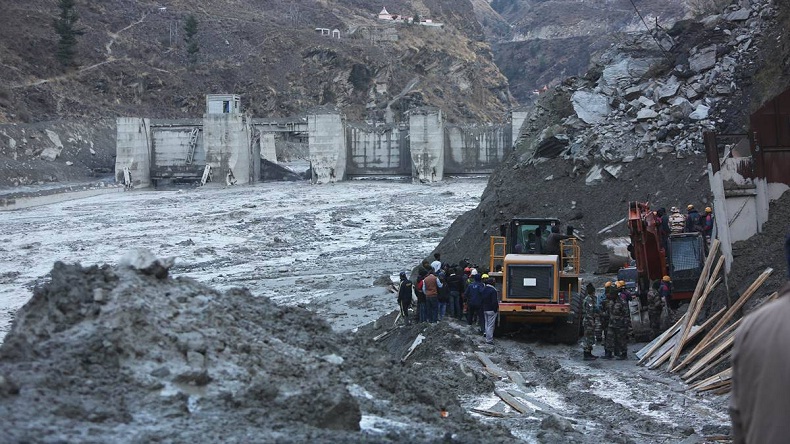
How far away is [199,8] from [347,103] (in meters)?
24.9

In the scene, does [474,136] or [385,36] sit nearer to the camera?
[474,136]

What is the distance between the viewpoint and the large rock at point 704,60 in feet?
88.8

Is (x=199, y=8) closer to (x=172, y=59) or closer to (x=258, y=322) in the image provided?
(x=172, y=59)

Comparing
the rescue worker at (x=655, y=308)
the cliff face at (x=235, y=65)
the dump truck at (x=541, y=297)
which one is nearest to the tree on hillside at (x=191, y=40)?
the cliff face at (x=235, y=65)

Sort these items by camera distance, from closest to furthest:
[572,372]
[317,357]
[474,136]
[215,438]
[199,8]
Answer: [215,438]
[317,357]
[572,372]
[474,136]
[199,8]

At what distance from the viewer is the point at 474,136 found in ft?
207

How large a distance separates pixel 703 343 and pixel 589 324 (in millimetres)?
1931

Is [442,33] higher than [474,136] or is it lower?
higher

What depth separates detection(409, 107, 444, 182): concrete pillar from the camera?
199ft

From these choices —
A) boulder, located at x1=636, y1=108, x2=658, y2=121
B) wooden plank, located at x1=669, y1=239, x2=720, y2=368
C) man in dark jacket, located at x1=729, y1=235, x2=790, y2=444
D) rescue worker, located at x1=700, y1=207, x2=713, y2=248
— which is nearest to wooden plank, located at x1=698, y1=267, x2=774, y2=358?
wooden plank, located at x1=669, y1=239, x2=720, y2=368

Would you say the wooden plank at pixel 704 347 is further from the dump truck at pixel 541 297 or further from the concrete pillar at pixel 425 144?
the concrete pillar at pixel 425 144

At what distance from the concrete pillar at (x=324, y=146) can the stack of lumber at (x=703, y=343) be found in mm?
46601

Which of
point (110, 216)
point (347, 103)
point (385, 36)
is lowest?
point (110, 216)

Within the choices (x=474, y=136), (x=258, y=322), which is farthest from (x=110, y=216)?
(x=258, y=322)
